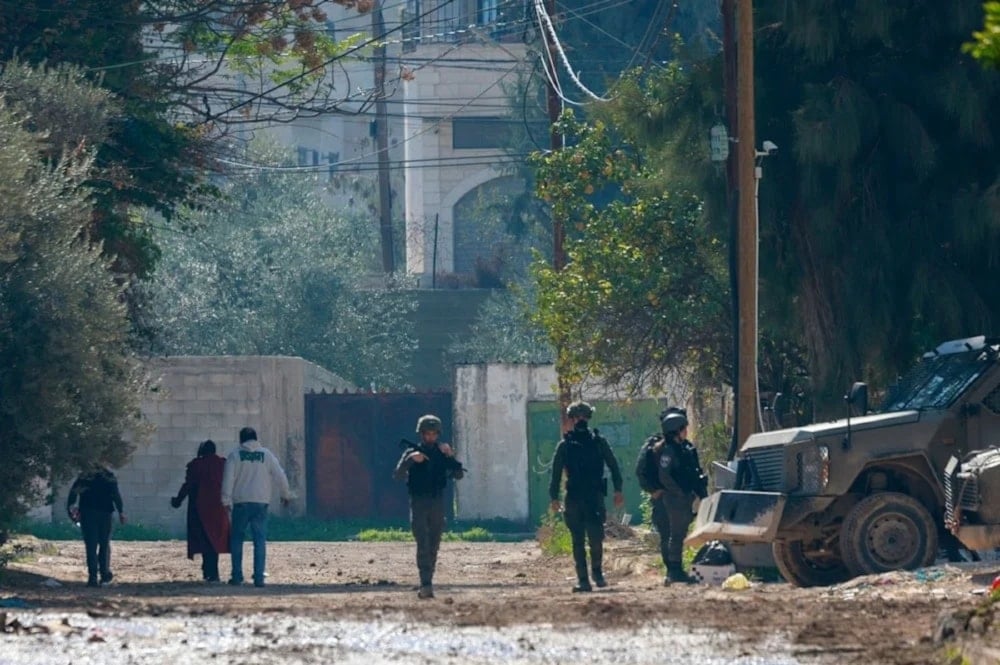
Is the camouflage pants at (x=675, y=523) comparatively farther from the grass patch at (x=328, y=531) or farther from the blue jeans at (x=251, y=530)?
the grass patch at (x=328, y=531)

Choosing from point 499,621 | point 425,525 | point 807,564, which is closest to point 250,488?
point 425,525

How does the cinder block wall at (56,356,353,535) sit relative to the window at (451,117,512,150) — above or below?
below

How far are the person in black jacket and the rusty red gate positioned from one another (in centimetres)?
1547

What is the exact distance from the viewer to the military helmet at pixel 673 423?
58.4 ft

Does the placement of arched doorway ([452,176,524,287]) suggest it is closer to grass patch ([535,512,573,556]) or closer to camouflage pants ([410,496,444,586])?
grass patch ([535,512,573,556])

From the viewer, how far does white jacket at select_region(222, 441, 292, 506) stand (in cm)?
1975

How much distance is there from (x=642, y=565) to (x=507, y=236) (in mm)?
44593

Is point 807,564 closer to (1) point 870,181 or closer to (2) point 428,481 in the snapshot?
(2) point 428,481

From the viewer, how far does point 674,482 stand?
1767 cm

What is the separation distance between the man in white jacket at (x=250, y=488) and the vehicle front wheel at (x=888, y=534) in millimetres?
6802

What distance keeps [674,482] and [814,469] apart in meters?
2.32

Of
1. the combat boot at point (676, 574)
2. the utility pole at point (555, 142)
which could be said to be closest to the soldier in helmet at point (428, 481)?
the combat boot at point (676, 574)

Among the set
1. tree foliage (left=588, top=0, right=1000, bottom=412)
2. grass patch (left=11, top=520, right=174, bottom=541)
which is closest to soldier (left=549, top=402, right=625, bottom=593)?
tree foliage (left=588, top=0, right=1000, bottom=412)

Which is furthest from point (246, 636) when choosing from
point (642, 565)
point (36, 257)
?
point (642, 565)
